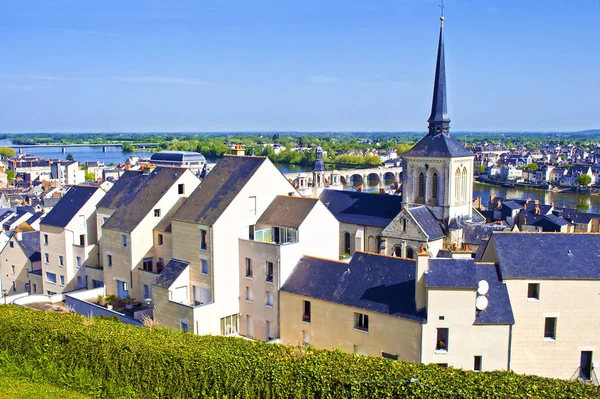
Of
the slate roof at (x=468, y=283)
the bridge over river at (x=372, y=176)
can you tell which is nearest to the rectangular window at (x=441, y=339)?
the slate roof at (x=468, y=283)

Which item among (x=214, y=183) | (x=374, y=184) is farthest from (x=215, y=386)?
(x=374, y=184)

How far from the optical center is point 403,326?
1942 centimetres

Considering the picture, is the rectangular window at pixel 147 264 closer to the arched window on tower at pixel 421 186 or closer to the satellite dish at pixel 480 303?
the satellite dish at pixel 480 303

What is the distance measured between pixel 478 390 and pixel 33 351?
42.3ft

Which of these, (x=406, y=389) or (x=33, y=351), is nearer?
(x=406, y=389)

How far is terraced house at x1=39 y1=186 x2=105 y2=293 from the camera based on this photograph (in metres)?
32.4

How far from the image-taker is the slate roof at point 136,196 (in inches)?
1149

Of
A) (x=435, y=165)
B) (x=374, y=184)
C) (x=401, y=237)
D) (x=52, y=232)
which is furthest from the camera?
(x=374, y=184)

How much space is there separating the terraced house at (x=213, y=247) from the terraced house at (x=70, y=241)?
8.43 metres

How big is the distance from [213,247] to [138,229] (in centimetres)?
565

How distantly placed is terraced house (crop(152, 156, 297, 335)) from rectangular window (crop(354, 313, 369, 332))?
6812 mm

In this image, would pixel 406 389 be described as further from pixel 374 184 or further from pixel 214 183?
pixel 374 184

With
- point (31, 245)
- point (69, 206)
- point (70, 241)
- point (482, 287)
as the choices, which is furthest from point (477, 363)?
point (31, 245)

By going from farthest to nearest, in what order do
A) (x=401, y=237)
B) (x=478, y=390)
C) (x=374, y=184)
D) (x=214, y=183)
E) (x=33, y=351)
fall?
(x=374, y=184) < (x=401, y=237) < (x=214, y=183) < (x=33, y=351) < (x=478, y=390)
